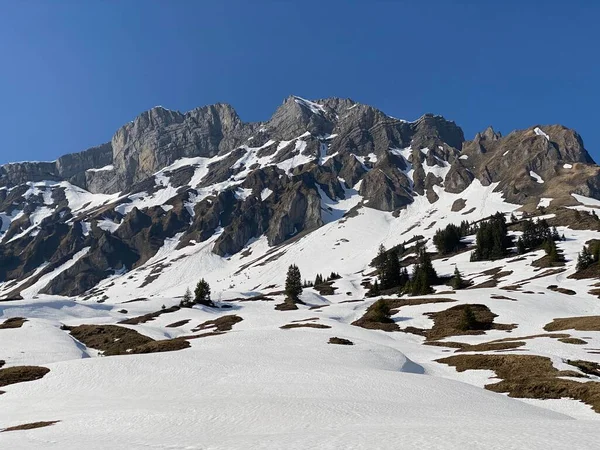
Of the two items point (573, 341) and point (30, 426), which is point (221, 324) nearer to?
point (573, 341)

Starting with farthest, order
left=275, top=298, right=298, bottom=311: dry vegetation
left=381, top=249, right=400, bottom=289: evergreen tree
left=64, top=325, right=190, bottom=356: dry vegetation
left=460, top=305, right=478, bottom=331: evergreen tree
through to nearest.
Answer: left=381, top=249, right=400, bottom=289: evergreen tree
left=275, top=298, right=298, bottom=311: dry vegetation
left=460, top=305, right=478, bottom=331: evergreen tree
left=64, top=325, right=190, bottom=356: dry vegetation

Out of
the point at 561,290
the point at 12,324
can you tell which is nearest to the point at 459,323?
the point at 561,290

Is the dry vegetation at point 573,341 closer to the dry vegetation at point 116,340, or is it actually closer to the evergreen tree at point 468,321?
the evergreen tree at point 468,321

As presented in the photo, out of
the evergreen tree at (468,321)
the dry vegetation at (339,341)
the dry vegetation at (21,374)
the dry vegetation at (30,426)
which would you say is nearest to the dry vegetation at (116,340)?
the dry vegetation at (21,374)

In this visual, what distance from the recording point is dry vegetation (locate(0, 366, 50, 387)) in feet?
101

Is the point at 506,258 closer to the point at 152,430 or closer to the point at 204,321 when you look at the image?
the point at 204,321

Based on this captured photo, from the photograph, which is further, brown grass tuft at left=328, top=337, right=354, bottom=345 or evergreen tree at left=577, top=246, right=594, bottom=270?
evergreen tree at left=577, top=246, right=594, bottom=270

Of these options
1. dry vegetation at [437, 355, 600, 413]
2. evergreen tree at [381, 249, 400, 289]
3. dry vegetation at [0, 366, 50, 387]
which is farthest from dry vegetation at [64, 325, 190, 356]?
evergreen tree at [381, 249, 400, 289]

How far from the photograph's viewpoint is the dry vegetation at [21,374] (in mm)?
30833

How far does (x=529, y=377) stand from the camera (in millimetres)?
29609

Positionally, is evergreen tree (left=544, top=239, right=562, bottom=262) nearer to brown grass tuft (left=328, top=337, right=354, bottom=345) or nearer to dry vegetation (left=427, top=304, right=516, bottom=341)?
dry vegetation (left=427, top=304, right=516, bottom=341)

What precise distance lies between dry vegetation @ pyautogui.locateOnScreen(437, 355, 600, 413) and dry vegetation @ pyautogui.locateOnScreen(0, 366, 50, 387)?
30784 millimetres

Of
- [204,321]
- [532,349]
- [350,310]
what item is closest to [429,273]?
[350,310]

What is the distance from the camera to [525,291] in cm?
7988
